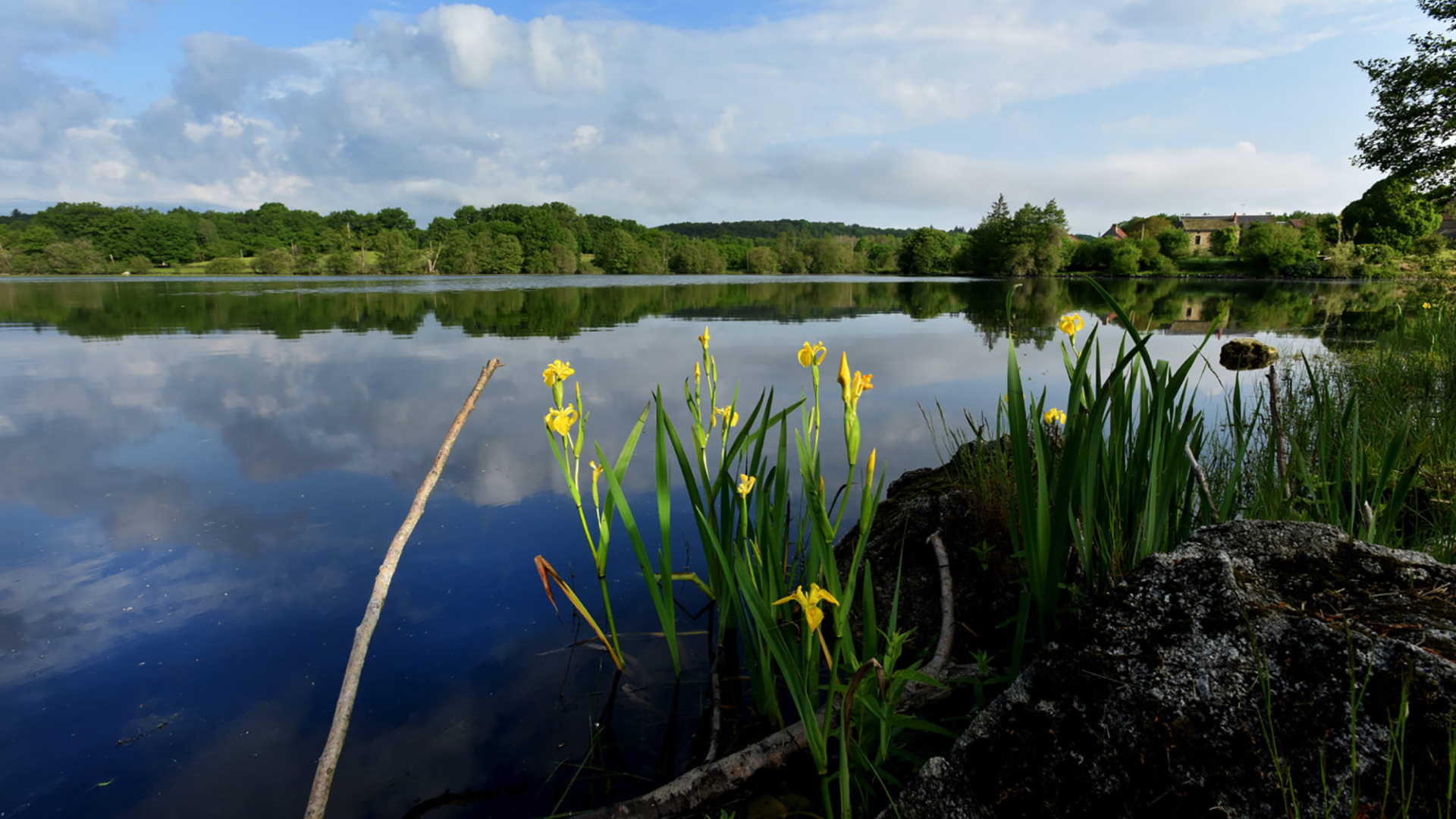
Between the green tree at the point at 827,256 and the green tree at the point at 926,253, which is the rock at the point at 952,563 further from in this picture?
the green tree at the point at 827,256

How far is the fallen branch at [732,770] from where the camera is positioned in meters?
1.94

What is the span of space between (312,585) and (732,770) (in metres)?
3.01

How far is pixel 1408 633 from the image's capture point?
1.17m

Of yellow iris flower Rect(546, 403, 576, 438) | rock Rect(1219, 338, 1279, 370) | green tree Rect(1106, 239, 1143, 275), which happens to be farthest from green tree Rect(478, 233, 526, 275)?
yellow iris flower Rect(546, 403, 576, 438)

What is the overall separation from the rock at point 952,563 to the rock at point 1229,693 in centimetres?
105

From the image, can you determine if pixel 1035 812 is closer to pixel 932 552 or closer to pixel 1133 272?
pixel 932 552

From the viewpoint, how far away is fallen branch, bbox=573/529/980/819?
1944 millimetres

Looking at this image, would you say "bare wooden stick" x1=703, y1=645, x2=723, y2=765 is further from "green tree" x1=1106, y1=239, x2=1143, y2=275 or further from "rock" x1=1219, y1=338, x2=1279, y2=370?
"green tree" x1=1106, y1=239, x2=1143, y2=275

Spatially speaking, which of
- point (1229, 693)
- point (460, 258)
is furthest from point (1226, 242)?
point (1229, 693)

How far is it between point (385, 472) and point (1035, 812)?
18.5ft

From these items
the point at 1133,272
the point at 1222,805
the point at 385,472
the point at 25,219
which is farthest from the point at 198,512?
the point at 25,219

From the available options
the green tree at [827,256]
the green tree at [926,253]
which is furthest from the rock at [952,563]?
the green tree at [827,256]

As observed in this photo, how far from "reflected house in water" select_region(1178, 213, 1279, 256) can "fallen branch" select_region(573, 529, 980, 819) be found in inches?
3886

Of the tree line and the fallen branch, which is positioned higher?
the tree line
